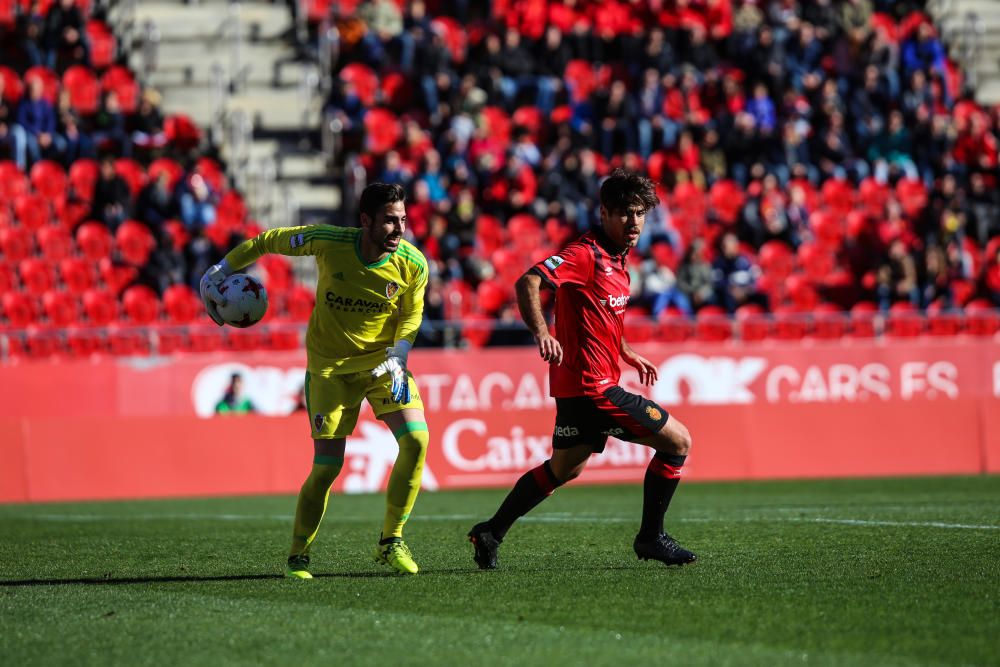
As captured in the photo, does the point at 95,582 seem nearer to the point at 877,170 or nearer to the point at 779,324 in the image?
the point at 779,324

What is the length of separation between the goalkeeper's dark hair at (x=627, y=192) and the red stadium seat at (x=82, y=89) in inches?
676

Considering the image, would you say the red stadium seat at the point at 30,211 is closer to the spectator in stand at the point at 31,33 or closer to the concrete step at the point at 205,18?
the spectator in stand at the point at 31,33

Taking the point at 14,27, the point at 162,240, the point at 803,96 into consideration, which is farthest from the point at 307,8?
the point at 803,96

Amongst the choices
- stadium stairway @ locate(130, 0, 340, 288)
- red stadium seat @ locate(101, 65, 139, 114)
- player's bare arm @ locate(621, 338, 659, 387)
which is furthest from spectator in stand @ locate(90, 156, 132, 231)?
player's bare arm @ locate(621, 338, 659, 387)

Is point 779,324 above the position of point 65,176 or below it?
Answer: below

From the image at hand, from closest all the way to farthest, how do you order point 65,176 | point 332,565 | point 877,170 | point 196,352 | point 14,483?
point 332,565 → point 14,483 → point 196,352 → point 65,176 → point 877,170

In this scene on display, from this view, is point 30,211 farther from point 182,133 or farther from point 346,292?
point 346,292

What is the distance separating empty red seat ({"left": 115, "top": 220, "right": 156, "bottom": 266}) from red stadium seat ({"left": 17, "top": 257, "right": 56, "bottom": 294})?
3.52 feet

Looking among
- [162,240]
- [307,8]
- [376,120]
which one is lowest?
[162,240]

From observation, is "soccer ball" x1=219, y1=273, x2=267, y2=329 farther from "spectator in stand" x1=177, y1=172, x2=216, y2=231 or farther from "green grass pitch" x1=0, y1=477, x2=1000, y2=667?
"spectator in stand" x1=177, y1=172, x2=216, y2=231

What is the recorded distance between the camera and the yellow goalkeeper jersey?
29.6 feet

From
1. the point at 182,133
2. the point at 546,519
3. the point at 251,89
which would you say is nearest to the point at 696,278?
the point at 182,133

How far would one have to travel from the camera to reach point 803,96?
2791cm

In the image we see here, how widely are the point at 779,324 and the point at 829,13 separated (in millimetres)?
8830
